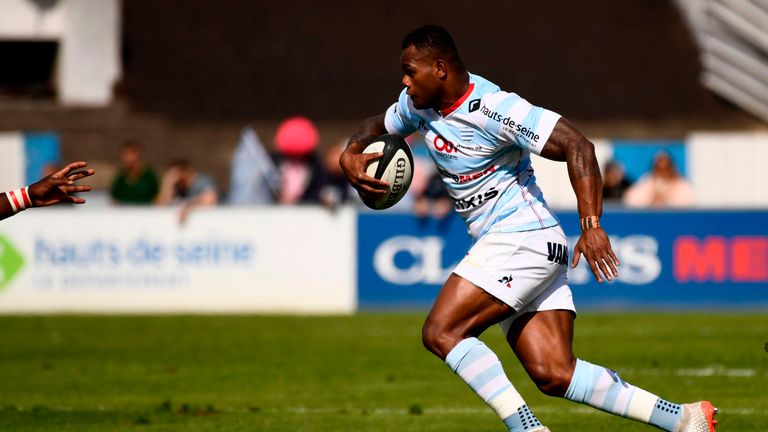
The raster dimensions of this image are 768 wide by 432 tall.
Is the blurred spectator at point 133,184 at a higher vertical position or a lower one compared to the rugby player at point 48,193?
lower

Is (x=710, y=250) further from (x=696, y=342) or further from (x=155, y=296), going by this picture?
(x=155, y=296)

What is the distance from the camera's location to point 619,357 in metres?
13.2

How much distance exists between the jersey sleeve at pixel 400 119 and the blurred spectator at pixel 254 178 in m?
10.8

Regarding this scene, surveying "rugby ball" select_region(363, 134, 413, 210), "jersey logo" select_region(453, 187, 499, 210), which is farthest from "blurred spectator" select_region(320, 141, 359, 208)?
"jersey logo" select_region(453, 187, 499, 210)

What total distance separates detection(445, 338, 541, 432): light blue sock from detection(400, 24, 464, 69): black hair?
4.74ft

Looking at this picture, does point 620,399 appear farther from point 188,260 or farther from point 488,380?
point 188,260

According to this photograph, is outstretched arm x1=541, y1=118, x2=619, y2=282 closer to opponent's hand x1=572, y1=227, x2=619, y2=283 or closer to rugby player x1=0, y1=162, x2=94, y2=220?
opponent's hand x1=572, y1=227, x2=619, y2=283

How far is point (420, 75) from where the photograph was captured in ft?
23.9

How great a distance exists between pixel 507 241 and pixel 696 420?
1283 millimetres

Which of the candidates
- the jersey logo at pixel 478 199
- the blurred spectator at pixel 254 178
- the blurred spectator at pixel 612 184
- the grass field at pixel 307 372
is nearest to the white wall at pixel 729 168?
Answer: the blurred spectator at pixel 612 184

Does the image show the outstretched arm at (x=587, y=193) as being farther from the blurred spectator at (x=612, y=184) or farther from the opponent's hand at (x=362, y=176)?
the blurred spectator at (x=612, y=184)

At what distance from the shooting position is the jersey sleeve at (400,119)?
7699 millimetres

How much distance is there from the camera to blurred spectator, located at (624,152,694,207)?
18719mm

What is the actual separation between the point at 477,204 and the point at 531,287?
0.53 meters
